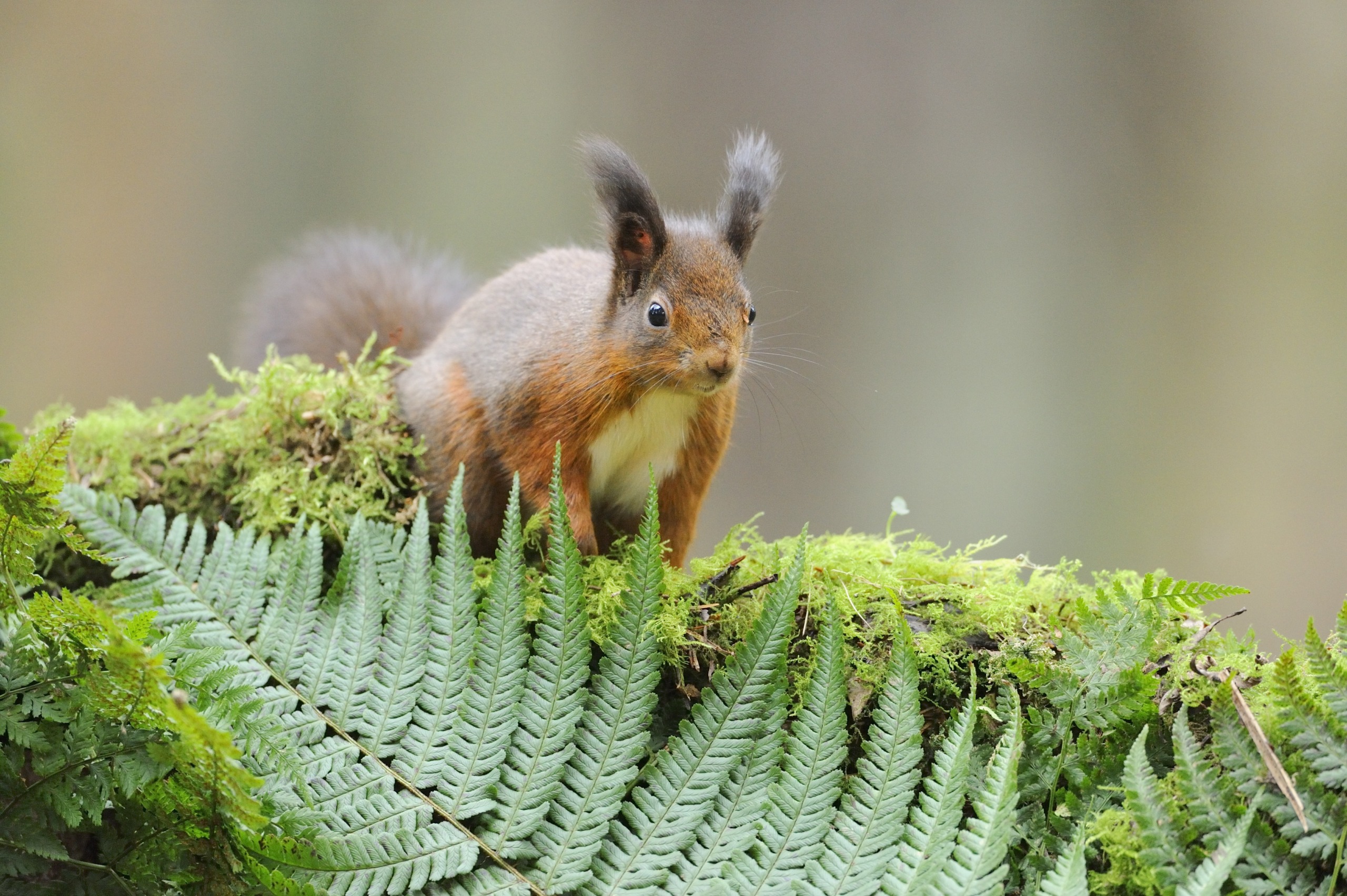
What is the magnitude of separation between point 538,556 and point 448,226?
12.5ft

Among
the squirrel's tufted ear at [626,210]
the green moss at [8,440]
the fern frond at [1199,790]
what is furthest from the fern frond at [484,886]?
the squirrel's tufted ear at [626,210]

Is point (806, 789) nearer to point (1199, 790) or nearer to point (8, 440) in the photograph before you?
point (1199, 790)

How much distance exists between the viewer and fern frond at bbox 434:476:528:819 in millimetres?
1345

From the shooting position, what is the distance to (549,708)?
140 centimetres

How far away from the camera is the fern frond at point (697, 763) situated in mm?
1288

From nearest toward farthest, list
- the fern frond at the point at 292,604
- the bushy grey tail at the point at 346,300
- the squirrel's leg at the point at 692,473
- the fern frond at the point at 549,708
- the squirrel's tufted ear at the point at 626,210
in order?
the fern frond at the point at 549,708 → the fern frond at the point at 292,604 → the squirrel's tufted ear at the point at 626,210 → the squirrel's leg at the point at 692,473 → the bushy grey tail at the point at 346,300

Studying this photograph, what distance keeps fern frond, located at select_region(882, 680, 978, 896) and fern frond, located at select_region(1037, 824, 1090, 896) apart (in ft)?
0.39

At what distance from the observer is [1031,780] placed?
135 centimetres

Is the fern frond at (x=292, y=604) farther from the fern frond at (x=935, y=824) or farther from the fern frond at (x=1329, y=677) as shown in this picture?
the fern frond at (x=1329, y=677)

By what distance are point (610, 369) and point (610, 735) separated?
3.85 feet

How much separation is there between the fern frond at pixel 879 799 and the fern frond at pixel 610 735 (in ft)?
0.97

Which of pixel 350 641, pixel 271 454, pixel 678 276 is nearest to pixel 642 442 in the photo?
pixel 678 276

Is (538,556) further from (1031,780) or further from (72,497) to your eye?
(1031,780)

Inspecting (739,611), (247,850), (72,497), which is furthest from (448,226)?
(247,850)
